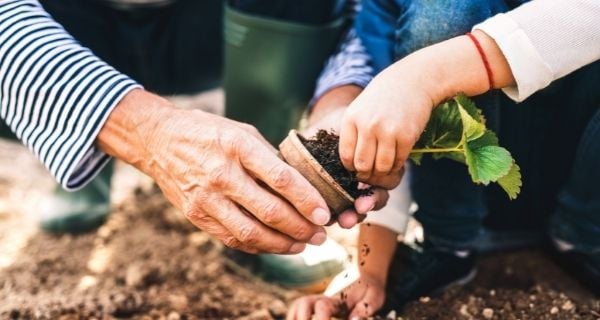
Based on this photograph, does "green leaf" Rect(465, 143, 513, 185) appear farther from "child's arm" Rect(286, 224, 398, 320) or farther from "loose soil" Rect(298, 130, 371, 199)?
"child's arm" Rect(286, 224, 398, 320)

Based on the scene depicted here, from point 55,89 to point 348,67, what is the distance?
640mm

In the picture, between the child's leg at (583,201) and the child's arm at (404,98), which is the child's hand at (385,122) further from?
the child's leg at (583,201)

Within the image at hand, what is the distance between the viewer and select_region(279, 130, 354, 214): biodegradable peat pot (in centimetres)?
121

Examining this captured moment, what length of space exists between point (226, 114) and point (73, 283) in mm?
582

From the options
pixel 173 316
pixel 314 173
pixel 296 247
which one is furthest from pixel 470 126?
pixel 173 316

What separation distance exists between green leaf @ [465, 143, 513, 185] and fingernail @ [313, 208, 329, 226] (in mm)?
236

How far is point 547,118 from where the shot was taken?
1555 mm

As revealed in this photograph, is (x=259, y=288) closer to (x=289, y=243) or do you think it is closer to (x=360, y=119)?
(x=289, y=243)

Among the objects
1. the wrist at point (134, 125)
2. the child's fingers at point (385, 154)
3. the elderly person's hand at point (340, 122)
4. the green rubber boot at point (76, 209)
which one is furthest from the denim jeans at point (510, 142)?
the green rubber boot at point (76, 209)

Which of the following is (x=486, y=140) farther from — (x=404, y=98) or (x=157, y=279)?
(x=157, y=279)

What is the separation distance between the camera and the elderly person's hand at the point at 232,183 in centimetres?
122

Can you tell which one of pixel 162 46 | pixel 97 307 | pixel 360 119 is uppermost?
pixel 360 119

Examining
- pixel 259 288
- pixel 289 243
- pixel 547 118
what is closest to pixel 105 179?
pixel 259 288

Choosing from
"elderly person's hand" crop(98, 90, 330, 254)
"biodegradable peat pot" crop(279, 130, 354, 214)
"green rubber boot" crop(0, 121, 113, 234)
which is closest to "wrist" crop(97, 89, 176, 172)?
"elderly person's hand" crop(98, 90, 330, 254)
